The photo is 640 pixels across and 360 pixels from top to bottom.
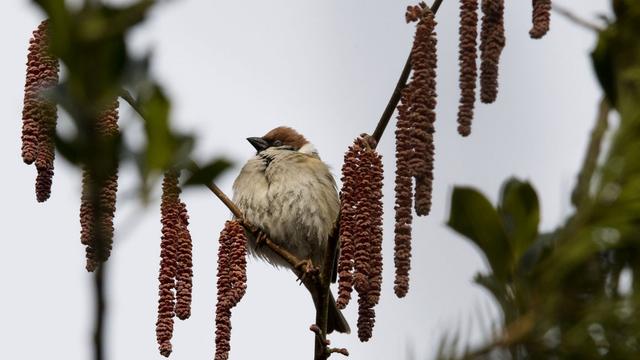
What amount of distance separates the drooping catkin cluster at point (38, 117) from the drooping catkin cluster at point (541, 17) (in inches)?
36.4

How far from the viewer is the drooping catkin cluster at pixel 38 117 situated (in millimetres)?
1538

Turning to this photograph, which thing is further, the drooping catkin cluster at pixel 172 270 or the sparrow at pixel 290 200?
the sparrow at pixel 290 200

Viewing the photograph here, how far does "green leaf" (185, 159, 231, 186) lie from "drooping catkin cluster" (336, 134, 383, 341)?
1.24 metres

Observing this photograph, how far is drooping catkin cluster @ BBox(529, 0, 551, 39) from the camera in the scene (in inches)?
73.0

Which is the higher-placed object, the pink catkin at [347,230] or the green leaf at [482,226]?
the pink catkin at [347,230]

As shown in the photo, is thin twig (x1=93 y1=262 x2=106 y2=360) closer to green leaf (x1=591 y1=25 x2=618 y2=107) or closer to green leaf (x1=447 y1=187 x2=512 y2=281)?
green leaf (x1=447 y1=187 x2=512 y2=281)

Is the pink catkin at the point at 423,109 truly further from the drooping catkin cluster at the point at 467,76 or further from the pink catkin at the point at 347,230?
the pink catkin at the point at 347,230

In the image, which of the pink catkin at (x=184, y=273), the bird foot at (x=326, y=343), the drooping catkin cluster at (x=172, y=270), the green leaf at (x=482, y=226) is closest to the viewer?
the green leaf at (x=482, y=226)

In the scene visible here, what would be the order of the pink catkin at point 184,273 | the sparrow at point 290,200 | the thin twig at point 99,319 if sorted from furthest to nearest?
the sparrow at point 290,200, the pink catkin at point 184,273, the thin twig at point 99,319

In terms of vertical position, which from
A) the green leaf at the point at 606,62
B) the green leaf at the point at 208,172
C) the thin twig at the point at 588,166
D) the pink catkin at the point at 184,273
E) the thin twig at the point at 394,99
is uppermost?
the thin twig at the point at 394,99

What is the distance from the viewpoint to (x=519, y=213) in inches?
28.5

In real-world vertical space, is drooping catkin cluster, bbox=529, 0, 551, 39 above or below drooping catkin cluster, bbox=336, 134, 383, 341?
above

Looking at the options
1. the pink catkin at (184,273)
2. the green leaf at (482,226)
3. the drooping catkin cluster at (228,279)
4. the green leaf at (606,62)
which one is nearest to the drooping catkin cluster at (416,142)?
the pink catkin at (184,273)

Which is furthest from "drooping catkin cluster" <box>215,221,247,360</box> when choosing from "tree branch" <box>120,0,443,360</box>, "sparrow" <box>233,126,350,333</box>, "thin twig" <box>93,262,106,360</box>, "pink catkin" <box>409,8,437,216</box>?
"sparrow" <box>233,126,350,333</box>
